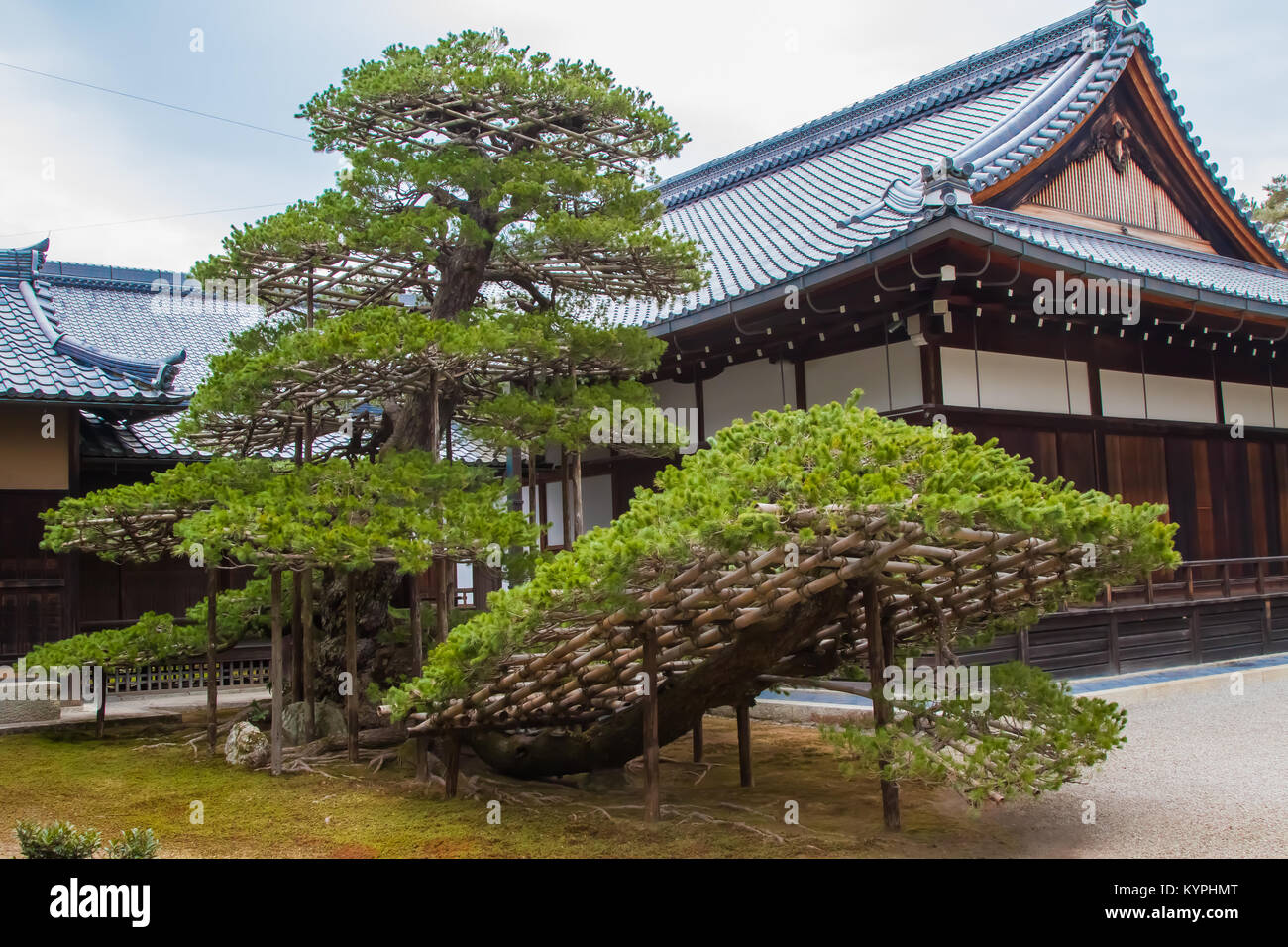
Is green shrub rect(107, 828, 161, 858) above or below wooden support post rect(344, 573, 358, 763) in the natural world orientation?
below

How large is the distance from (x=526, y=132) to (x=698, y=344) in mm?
4340

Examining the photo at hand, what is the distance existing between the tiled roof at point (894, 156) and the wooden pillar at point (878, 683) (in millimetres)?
4617

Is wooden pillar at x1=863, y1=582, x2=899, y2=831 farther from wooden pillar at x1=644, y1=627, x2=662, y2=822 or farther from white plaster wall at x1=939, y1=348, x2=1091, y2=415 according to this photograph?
white plaster wall at x1=939, y1=348, x2=1091, y2=415

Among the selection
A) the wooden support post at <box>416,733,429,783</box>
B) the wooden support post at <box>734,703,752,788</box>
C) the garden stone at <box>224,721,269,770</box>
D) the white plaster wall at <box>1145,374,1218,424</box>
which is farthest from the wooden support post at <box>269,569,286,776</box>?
the white plaster wall at <box>1145,374,1218,424</box>

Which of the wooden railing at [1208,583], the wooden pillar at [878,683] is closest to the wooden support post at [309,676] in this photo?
the wooden pillar at [878,683]

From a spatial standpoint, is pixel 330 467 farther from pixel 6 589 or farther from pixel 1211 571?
pixel 1211 571

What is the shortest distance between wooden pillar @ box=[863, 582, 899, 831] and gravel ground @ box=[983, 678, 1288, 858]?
32.2 inches

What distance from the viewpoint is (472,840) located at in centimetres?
723

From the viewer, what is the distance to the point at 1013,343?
494 inches

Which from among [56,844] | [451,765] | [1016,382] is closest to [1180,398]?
[1016,382]

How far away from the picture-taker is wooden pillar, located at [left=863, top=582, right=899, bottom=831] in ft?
22.9

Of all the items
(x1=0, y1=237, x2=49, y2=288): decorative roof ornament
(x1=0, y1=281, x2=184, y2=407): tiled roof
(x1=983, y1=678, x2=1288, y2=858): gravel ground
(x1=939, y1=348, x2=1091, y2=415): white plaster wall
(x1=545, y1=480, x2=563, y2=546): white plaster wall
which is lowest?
(x1=983, y1=678, x2=1288, y2=858): gravel ground

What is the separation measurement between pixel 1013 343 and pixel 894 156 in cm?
573
